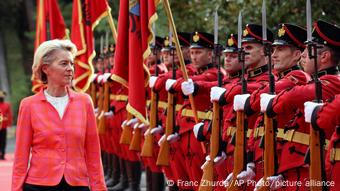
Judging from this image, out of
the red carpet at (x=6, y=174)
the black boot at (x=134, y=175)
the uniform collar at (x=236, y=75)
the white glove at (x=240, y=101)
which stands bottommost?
the red carpet at (x=6, y=174)

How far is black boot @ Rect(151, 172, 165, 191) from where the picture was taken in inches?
452

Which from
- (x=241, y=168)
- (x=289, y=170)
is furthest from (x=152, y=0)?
(x=289, y=170)

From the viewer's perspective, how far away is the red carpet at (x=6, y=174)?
13139mm

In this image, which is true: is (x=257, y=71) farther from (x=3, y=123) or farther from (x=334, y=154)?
(x=3, y=123)

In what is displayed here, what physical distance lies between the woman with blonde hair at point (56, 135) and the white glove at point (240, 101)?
166 centimetres

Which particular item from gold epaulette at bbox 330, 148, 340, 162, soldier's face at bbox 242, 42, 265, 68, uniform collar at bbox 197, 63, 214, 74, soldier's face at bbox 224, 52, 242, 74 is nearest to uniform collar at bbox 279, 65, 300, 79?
soldier's face at bbox 242, 42, 265, 68

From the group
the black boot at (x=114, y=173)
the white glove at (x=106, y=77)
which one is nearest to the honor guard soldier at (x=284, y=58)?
the white glove at (x=106, y=77)

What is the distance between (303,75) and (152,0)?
8.72 ft

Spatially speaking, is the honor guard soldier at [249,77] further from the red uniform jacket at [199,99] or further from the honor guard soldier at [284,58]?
the red uniform jacket at [199,99]

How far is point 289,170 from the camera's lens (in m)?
6.99

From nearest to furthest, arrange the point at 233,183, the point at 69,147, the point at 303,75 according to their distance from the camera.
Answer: the point at 69,147 < the point at 303,75 < the point at 233,183

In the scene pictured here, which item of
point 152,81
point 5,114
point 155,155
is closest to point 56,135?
point 152,81

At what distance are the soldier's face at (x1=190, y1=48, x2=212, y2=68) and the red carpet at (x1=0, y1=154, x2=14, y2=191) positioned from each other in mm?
3915

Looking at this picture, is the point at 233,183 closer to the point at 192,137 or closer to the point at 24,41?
the point at 192,137
